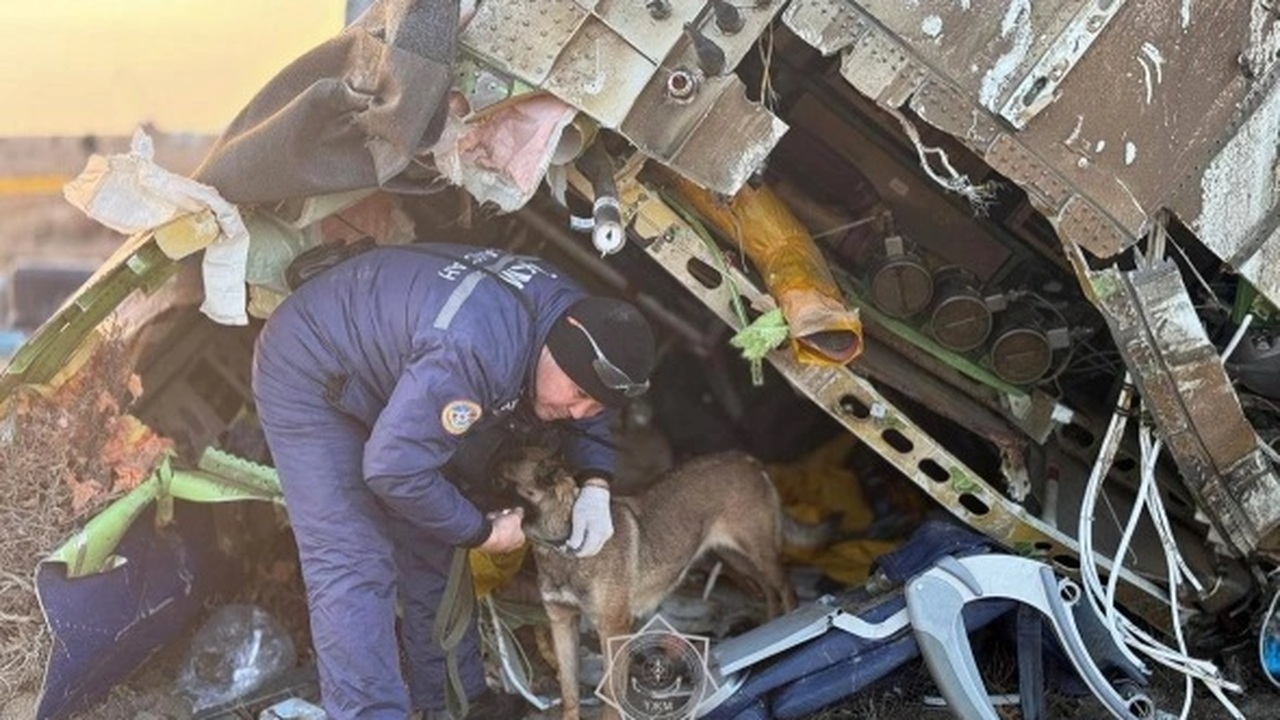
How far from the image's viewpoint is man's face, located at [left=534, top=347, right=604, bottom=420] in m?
4.36

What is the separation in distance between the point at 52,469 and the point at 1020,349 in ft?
11.5

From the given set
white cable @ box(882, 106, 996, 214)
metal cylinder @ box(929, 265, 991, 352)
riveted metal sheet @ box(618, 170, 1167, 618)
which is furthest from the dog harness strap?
white cable @ box(882, 106, 996, 214)

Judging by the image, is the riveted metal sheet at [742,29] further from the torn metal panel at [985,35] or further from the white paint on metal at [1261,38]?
the white paint on metal at [1261,38]

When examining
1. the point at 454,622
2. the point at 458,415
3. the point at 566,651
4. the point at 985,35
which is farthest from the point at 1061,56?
the point at 454,622

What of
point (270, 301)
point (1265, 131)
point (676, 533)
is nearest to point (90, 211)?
point (270, 301)

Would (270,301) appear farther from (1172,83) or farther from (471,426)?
(1172,83)

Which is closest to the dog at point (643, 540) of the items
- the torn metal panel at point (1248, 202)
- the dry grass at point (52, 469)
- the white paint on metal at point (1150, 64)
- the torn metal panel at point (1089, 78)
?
the dry grass at point (52, 469)

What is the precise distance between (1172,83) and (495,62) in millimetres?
2165

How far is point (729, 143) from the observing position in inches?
174

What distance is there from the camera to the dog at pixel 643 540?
15.6 ft

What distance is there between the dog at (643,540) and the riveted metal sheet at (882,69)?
5.45 feet

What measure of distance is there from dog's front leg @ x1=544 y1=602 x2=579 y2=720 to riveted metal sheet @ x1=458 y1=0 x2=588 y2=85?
1.93 meters

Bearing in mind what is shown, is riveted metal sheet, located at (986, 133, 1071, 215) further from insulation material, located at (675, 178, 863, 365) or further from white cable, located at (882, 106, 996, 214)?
insulation material, located at (675, 178, 863, 365)

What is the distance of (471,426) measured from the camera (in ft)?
13.9
